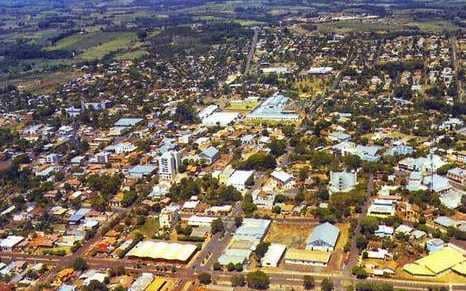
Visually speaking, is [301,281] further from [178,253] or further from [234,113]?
[234,113]

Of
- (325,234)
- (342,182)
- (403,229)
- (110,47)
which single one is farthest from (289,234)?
(110,47)

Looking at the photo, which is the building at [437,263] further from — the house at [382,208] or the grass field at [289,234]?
the grass field at [289,234]

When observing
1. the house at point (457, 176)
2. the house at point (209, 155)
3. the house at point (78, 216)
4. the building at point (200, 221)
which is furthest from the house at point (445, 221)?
the house at point (78, 216)

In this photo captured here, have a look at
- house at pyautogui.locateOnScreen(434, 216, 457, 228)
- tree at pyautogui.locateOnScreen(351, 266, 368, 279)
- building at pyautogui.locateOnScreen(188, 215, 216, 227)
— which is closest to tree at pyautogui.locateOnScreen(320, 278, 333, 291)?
tree at pyautogui.locateOnScreen(351, 266, 368, 279)

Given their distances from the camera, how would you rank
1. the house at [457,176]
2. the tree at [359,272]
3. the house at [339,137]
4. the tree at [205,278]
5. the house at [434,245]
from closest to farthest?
the tree at [359,272] → the tree at [205,278] → the house at [434,245] → the house at [457,176] → the house at [339,137]

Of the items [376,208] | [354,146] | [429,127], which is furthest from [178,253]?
[429,127]

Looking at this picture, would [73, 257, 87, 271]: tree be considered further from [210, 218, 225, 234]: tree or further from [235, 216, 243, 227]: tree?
[235, 216, 243, 227]: tree
